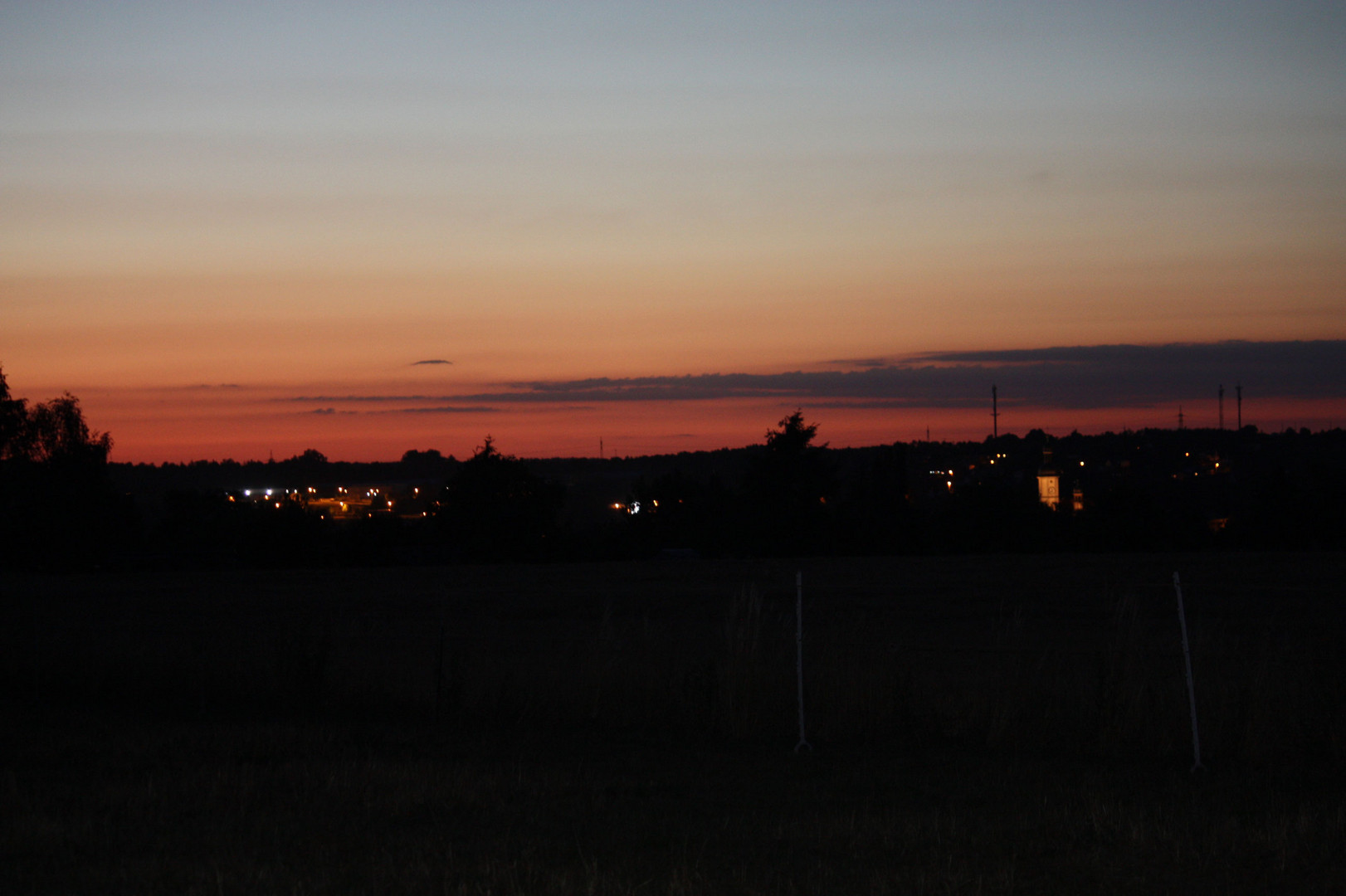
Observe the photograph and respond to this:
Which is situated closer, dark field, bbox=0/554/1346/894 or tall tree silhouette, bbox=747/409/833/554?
dark field, bbox=0/554/1346/894

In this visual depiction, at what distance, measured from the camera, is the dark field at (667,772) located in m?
6.93

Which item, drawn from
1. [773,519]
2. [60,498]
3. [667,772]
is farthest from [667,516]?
[667,772]

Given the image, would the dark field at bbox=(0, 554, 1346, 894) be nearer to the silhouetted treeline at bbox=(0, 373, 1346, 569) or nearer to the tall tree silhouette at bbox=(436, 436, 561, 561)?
the silhouetted treeline at bbox=(0, 373, 1346, 569)

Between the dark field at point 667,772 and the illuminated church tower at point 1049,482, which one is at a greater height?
the illuminated church tower at point 1049,482

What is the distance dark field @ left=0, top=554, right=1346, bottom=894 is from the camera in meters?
6.93

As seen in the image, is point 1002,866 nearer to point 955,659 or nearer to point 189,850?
point 189,850

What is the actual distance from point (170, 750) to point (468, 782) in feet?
10.5

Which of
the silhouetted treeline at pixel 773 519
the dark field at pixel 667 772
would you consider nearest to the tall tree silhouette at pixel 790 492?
the silhouetted treeline at pixel 773 519

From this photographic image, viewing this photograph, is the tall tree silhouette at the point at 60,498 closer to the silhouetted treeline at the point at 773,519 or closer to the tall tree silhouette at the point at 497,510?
the silhouetted treeline at the point at 773,519

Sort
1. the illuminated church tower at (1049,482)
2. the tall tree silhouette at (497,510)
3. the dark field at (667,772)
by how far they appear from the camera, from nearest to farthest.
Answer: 1. the dark field at (667,772)
2. the tall tree silhouette at (497,510)
3. the illuminated church tower at (1049,482)

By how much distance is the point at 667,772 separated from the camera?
10078mm

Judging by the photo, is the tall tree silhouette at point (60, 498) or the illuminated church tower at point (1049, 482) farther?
the illuminated church tower at point (1049, 482)

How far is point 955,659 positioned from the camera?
2020cm

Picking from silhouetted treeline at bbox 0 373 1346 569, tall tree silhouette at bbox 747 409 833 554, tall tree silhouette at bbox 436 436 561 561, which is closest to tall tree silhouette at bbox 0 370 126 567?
silhouetted treeline at bbox 0 373 1346 569
